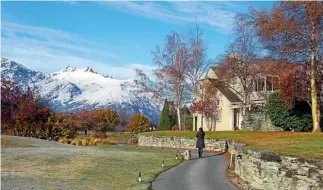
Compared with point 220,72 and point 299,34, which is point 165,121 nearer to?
point 220,72

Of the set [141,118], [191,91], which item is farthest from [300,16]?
[141,118]

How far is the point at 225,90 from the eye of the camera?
2044 inches

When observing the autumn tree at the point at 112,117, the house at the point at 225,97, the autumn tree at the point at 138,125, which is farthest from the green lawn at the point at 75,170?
the autumn tree at the point at 112,117

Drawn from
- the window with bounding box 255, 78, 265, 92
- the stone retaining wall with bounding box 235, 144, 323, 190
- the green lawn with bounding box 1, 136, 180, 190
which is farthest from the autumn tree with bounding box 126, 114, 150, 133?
the stone retaining wall with bounding box 235, 144, 323, 190

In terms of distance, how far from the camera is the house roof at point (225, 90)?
159 feet

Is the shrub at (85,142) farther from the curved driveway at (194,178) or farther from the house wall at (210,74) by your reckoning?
the curved driveway at (194,178)

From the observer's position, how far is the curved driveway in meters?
16.2

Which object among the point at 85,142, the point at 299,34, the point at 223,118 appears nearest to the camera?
the point at 299,34

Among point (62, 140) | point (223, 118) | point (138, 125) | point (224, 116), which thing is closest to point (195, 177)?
point (62, 140)

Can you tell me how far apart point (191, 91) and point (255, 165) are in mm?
36943

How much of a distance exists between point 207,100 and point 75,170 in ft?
106

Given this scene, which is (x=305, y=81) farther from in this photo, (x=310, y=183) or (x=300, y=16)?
(x=310, y=183)

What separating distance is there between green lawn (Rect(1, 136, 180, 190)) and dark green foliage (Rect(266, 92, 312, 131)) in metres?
12.5

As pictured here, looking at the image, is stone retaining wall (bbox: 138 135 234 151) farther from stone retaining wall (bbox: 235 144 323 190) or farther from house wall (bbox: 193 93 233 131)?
stone retaining wall (bbox: 235 144 323 190)
